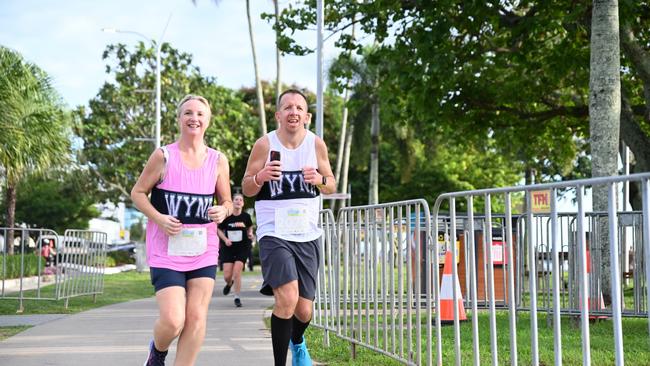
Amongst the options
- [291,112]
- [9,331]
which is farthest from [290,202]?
[9,331]

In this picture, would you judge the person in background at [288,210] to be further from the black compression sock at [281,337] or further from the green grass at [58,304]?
the green grass at [58,304]

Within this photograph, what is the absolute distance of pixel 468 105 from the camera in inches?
830

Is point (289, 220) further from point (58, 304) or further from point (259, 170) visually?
point (58, 304)

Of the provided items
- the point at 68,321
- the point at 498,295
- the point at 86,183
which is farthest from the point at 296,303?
the point at 86,183

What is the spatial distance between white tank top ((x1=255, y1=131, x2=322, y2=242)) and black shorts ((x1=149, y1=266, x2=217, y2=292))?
66cm

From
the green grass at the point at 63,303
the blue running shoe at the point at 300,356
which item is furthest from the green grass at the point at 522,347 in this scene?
the green grass at the point at 63,303

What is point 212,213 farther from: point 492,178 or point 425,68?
point 492,178

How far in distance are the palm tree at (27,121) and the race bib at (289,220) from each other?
13.7m

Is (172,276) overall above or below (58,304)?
above

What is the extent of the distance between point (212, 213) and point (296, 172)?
84 centimetres

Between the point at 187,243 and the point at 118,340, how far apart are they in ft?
13.8

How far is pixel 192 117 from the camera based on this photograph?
223 inches

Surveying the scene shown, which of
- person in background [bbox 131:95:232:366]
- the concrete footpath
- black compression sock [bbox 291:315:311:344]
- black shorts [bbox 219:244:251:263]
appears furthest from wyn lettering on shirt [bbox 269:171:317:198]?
black shorts [bbox 219:244:251:263]

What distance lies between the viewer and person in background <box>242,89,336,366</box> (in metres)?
6.04
